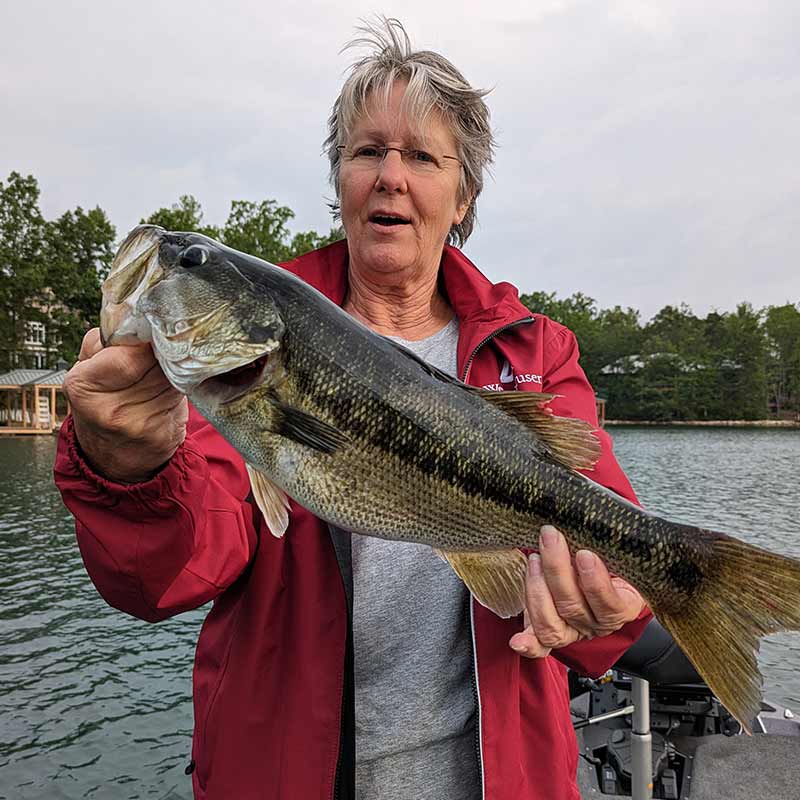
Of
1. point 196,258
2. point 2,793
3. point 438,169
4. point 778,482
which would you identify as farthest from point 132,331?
point 778,482

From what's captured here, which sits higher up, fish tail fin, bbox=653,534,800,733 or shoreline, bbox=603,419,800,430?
fish tail fin, bbox=653,534,800,733

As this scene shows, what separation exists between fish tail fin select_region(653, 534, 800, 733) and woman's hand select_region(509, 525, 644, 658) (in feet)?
0.76

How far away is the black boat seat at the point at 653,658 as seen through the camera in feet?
15.2

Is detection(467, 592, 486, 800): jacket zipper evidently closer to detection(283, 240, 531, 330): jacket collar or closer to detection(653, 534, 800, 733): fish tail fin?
detection(653, 534, 800, 733): fish tail fin

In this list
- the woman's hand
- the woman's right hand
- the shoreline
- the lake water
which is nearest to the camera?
the woman's right hand

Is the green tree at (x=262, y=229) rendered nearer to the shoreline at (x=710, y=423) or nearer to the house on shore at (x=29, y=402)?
the house on shore at (x=29, y=402)

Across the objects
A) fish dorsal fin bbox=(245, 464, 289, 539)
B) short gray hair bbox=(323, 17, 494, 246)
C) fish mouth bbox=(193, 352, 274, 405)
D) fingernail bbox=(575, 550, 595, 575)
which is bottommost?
fingernail bbox=(575, 550, 595, 575)

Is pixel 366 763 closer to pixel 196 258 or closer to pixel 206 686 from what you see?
pixel 206 686

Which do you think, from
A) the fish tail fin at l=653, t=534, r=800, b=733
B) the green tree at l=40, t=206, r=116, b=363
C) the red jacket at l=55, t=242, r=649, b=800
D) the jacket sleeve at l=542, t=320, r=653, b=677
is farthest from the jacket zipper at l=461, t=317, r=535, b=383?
the green tree at l=40, t=206, r=116, b=363

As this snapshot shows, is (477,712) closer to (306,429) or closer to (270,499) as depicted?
(270,499)

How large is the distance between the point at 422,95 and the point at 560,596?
83.9 inches

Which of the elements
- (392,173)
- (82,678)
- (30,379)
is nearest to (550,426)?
(392,173)

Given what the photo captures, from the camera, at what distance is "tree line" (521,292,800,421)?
346ft

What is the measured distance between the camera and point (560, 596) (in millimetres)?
2281
